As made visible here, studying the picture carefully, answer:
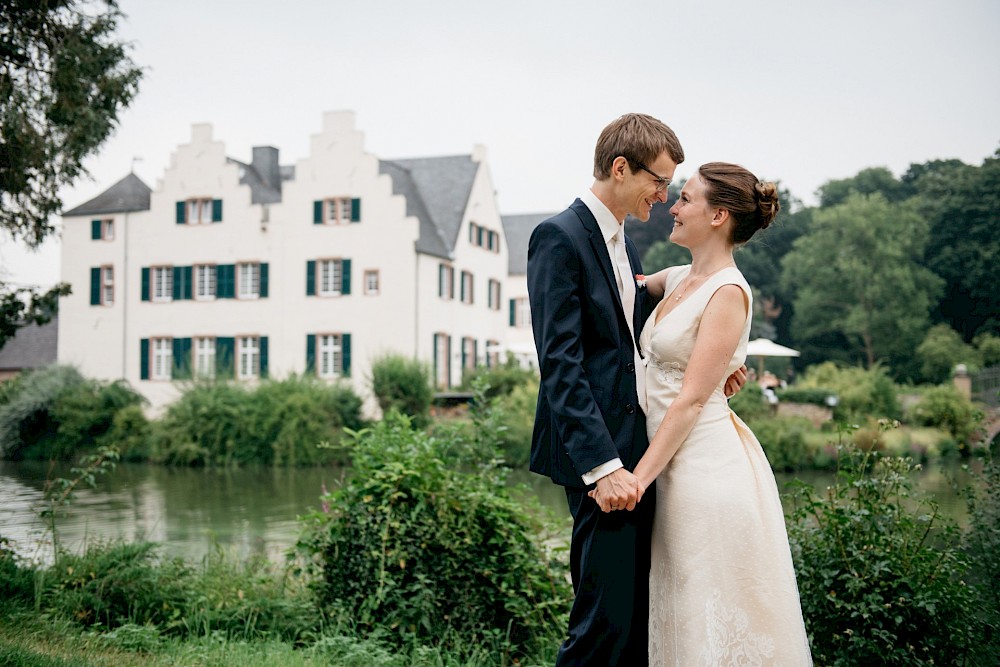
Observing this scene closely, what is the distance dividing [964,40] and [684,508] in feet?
16.4

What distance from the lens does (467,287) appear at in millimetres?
36875

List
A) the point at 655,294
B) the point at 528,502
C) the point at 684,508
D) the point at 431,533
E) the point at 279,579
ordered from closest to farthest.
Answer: the point at 684,508, the point at 655,294, the point at 431,533, the point at 528,502, the point at 279,579

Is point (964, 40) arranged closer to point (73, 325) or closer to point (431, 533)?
point (431, 533)

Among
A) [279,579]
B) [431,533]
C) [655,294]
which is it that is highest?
[655,294]

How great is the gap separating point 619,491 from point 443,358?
31808mm

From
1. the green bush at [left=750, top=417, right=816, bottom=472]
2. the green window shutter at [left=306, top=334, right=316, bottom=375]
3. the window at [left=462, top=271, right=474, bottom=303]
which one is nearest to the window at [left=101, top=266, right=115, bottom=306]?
the green window shutter at [left=306, top=334, right=316, bottom=375]

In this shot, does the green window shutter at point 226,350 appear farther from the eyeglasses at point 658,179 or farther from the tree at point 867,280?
the eyeglasses at point 658,179

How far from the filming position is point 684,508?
11.0 feet

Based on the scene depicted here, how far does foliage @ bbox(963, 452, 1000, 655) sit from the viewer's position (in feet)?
14.4

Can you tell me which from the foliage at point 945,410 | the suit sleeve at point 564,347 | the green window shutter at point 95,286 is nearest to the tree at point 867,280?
the foliage at point 945,410

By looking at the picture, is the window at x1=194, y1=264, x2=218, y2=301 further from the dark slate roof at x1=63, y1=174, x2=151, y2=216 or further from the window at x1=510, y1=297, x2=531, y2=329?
the window at x1=510, y1=297, x2=531, y2=329

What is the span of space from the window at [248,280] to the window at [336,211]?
2.75 meters

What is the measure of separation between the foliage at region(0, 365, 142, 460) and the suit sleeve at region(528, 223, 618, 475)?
93.9 ft

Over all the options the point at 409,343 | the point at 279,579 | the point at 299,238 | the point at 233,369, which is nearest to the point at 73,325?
the point at 233,369
